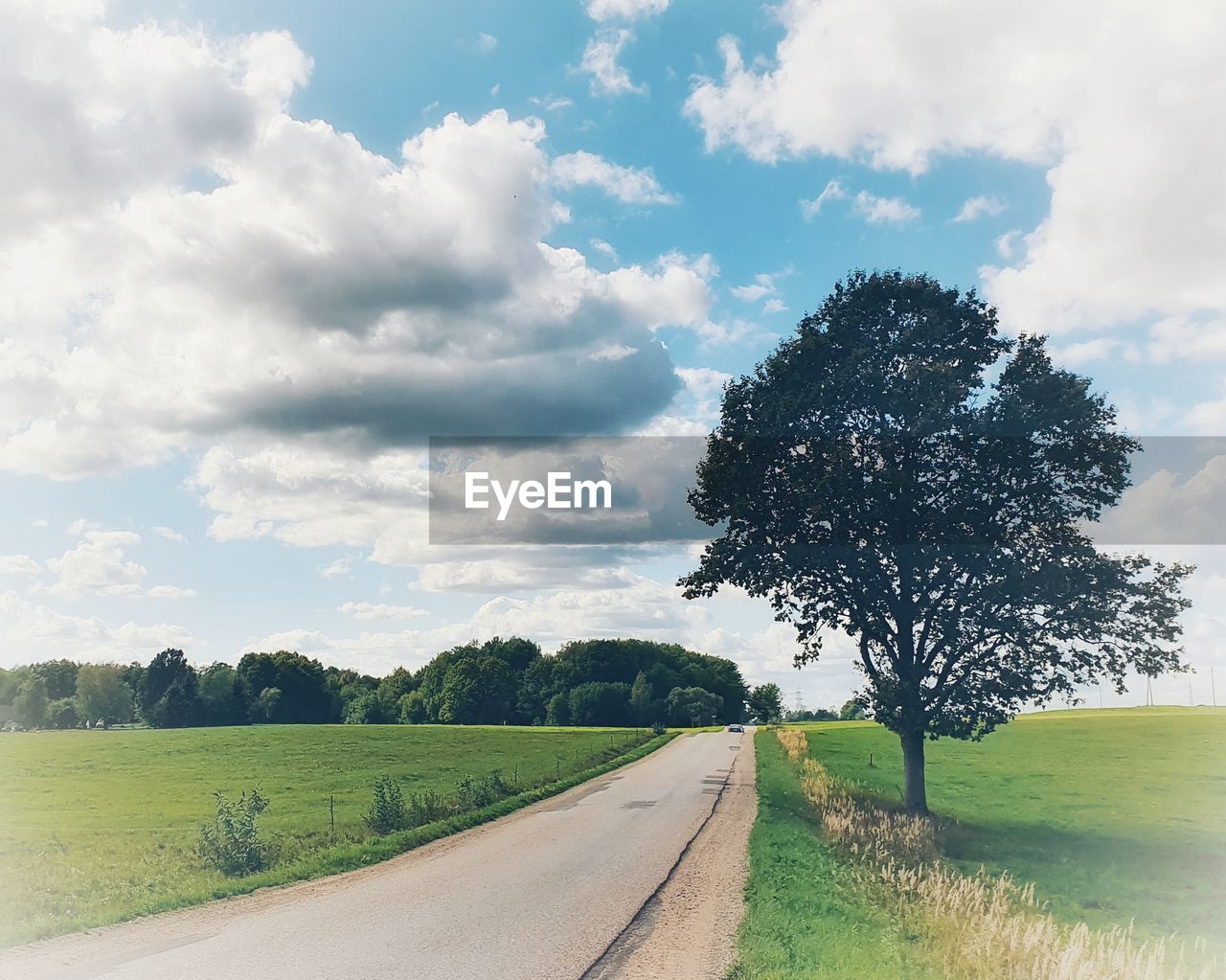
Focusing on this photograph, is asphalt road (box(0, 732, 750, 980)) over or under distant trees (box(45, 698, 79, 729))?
over

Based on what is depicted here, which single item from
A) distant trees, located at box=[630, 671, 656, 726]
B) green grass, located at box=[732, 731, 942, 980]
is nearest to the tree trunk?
green grass, located at box=[732, 731, 942, 980]

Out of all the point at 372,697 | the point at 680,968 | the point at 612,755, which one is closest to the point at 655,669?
the point at 372,697

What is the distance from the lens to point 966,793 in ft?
138

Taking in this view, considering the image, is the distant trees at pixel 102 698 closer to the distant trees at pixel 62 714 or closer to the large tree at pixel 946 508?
the distant trees at pixel 62 714

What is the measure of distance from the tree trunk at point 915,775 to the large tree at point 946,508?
0.27 feet

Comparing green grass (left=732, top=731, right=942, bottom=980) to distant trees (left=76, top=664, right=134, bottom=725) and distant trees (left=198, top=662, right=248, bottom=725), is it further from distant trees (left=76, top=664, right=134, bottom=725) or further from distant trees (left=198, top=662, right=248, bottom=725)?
distant trees (left=76, top=664, right=134, bottom=725)

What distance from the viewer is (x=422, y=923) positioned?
1480cm

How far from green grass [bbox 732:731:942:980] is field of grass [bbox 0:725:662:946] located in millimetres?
9575

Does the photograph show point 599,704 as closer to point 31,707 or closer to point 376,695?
point 376,695

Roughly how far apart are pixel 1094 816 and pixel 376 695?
14994cm

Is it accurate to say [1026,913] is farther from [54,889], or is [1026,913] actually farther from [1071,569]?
[54,889]

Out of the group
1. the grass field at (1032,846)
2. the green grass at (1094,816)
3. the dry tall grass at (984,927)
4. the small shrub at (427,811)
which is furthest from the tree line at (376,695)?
the dry tall grass at (984,927)

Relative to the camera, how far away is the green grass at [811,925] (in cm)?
1253

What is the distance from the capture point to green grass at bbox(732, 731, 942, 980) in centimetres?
1253
